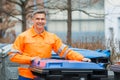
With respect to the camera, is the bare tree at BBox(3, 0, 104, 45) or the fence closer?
the fence

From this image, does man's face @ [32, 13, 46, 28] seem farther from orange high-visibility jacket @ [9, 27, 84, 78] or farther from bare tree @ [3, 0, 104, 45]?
bare tree @ [3, 0, 104, 45]

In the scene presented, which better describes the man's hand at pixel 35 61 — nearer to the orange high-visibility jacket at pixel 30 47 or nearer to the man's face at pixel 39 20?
the orange high-visibility jacket at pixel 30 47

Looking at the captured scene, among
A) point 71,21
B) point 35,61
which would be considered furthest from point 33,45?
point 71,21

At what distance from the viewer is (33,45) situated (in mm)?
5445

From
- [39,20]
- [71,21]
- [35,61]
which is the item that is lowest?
[35,61]

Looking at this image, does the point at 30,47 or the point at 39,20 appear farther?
the point at 30,47

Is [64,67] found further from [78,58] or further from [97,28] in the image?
[97,28]

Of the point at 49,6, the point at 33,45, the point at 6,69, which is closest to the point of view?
the point at 33,45

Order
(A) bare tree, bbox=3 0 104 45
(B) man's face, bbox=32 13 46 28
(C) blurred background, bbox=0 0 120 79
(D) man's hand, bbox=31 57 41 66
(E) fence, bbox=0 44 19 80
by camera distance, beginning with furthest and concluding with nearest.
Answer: (A) bare tree, bbox=3 0 104 45 → (C) blurred background, bbox=0 0 120 79 → (E) fence, bbox=0 44 19 80 → (B) man's face, bbox=32 13 46 28 → (D) man's hand, bbox=31 57 41 66

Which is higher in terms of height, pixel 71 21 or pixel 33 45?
pixel 71 21

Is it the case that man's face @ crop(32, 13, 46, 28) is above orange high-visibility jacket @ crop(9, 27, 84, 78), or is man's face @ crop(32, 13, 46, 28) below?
above

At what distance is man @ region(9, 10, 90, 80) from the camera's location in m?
5.36

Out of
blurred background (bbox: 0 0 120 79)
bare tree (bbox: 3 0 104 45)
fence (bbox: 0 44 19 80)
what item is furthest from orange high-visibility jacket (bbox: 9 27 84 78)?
bare tree (bbox: 3 0 104 45)

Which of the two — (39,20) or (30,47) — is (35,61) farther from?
(39,20)
